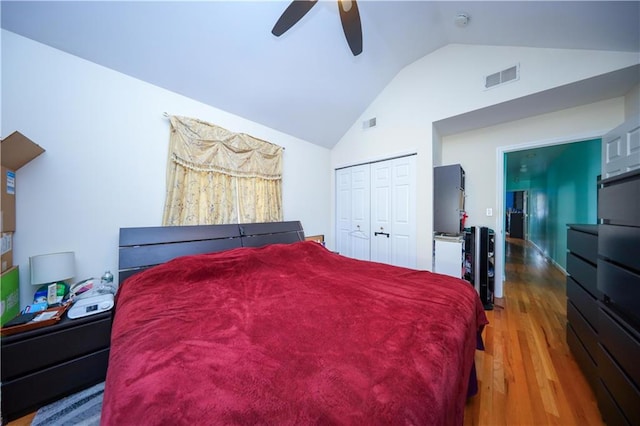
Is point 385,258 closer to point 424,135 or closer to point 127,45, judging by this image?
point 424,135

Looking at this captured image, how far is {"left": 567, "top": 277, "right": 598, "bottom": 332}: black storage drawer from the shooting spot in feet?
4.75

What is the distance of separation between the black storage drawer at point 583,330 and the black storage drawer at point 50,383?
3.38m

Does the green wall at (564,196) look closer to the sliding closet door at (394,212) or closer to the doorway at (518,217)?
the doorway at (518,217)

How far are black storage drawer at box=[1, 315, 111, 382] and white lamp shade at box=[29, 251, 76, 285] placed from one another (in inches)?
14.1

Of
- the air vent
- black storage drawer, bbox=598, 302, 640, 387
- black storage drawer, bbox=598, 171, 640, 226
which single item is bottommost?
black storage drawer, bbox=598, 302, 640, 387

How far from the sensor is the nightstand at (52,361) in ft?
4.11

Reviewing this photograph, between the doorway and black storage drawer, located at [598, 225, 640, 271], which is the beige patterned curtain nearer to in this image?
black storage drawer, located at [598, 225, 640, 271]

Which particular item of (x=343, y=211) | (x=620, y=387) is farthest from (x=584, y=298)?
(x=343, y=211)

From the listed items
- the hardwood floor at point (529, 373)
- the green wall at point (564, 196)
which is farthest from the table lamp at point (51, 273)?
the green wall at point (564, 196)

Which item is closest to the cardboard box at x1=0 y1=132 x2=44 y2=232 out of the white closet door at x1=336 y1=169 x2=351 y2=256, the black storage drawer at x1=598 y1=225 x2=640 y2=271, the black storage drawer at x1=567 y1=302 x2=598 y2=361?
the white closet door at x1=336 y1=169 x2=351 y2=256

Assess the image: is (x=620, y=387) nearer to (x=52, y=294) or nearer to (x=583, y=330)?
(x=583, y=330)

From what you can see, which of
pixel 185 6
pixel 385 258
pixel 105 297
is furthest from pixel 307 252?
pixel 185 6

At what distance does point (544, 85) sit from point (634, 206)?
6.11 feet

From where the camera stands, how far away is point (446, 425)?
0.74 meters
